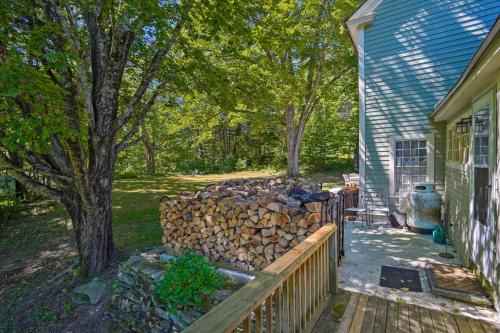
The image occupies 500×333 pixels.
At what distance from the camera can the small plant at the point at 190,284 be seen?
3389 mm

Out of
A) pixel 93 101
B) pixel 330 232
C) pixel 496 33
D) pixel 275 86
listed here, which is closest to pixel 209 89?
pixel 93 101

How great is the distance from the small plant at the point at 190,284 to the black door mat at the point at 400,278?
2218mm

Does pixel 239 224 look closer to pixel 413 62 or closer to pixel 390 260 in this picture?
pixel 390 260

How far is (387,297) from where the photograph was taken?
3078 mm

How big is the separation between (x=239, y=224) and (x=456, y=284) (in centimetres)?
294

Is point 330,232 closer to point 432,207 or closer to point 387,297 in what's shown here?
point 387,297

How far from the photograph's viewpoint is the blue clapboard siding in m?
5.91

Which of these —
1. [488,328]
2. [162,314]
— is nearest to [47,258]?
[162,314]

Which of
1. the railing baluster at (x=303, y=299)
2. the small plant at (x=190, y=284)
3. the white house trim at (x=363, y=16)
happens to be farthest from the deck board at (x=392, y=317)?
the white house trim at (x=363, y=16)

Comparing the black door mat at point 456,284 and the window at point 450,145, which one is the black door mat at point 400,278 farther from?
the window at point 450,145

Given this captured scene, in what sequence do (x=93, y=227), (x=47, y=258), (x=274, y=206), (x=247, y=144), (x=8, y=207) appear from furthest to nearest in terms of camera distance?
(x=247, y=144)
(x=8, y=207)
(x=47, y=258)
(x=93, y=227)
(x=274, y=206)

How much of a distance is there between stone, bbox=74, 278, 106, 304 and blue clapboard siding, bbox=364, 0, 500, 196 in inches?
252

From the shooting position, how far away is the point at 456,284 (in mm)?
3260

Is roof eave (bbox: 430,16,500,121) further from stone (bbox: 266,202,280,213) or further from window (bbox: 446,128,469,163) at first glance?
stone (bbox: 266,202,280,213)
